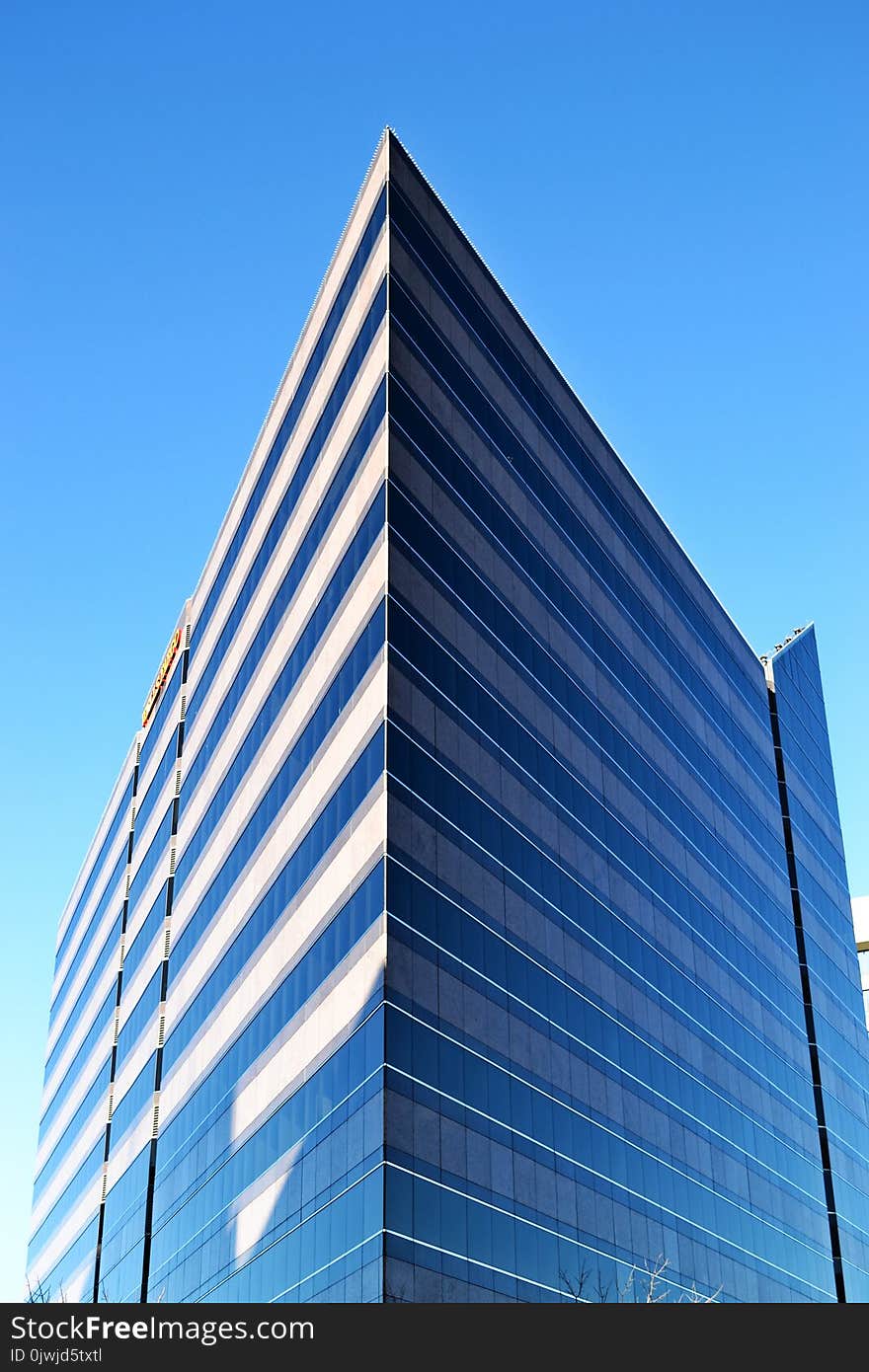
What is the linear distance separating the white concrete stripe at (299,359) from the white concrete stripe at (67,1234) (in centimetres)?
3666

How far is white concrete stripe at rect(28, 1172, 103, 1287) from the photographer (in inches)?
3580

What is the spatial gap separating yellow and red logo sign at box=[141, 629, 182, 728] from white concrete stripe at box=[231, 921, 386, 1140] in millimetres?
37404

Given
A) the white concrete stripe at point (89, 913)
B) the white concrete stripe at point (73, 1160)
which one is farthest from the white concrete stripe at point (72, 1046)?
the white concrete stripe at point (73, 1160)

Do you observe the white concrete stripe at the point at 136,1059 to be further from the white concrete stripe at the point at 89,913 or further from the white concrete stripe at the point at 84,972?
the white concrete stripe at the point at 89,913

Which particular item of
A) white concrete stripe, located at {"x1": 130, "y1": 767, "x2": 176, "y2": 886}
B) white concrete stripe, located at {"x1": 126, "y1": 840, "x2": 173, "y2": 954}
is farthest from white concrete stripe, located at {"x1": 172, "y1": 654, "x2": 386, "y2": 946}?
white concrete stripe, located at {"x1": 130, "y1": 767, "x2": 176, "y2": 886}

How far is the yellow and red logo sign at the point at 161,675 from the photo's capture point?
3652 inches

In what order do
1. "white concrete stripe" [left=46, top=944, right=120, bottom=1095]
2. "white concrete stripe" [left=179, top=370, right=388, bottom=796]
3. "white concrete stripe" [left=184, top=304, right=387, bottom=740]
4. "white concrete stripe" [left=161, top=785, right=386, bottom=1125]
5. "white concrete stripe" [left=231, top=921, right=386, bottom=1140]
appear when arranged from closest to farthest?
"white concrete stripe" [left=231, top=921, right=386, bottom=1140] → "white concrete stripe" [left=161, top=785, right=386, bottom=1125] → "white concrete stripe" [left=179, top=370, right=388, bottom=796] → "white concrete stripe" [left=184, top=304, right=387, bottom=740] → "white concrete stripe" [left=46, top=944, right=120, bottom=1095]

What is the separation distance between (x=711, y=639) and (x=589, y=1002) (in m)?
35.6

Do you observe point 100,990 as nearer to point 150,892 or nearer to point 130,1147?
point 150,892

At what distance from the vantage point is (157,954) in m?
84.4

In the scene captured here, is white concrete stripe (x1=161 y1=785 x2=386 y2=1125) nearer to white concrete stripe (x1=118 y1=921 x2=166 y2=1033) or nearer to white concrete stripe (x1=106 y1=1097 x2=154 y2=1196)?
white concrete stripe (x1=106 y1=1097 x2=154 y2=1196)

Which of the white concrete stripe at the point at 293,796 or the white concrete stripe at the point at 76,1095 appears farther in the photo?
the white concrete stripe at the point at 76,1095
